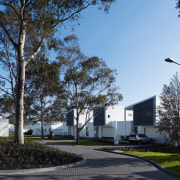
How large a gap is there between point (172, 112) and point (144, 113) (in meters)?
14.6

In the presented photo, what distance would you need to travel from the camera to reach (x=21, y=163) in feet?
35.3

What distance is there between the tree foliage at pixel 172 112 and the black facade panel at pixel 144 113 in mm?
11991

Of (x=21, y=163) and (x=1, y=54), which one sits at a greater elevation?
(x=1, y=54)

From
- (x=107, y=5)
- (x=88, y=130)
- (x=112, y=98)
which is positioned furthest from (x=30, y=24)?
(x=88, y=130)

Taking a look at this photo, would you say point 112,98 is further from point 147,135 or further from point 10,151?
point 10,151

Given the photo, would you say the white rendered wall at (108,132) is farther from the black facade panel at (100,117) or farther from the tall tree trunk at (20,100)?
the tall tree trunk at (20,100)

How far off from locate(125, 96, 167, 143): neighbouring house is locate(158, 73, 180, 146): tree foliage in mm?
10573

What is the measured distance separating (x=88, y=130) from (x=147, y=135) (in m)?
18.3

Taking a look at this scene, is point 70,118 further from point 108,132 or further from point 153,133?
point 153,133

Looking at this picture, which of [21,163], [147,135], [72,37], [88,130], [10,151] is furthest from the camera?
[88,130]

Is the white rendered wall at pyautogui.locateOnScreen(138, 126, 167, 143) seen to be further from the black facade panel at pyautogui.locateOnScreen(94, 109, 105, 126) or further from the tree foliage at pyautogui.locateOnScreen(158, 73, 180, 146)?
the tree foliage at pyautogui.locateOnScreen(158, 73, 180, 146)

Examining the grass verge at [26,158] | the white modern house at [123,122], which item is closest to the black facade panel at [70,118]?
the white modern house at [123,122]

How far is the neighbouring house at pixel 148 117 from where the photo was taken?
28.8 m

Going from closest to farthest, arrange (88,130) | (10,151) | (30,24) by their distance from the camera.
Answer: (10,151) → (30,24) → (88,130)
